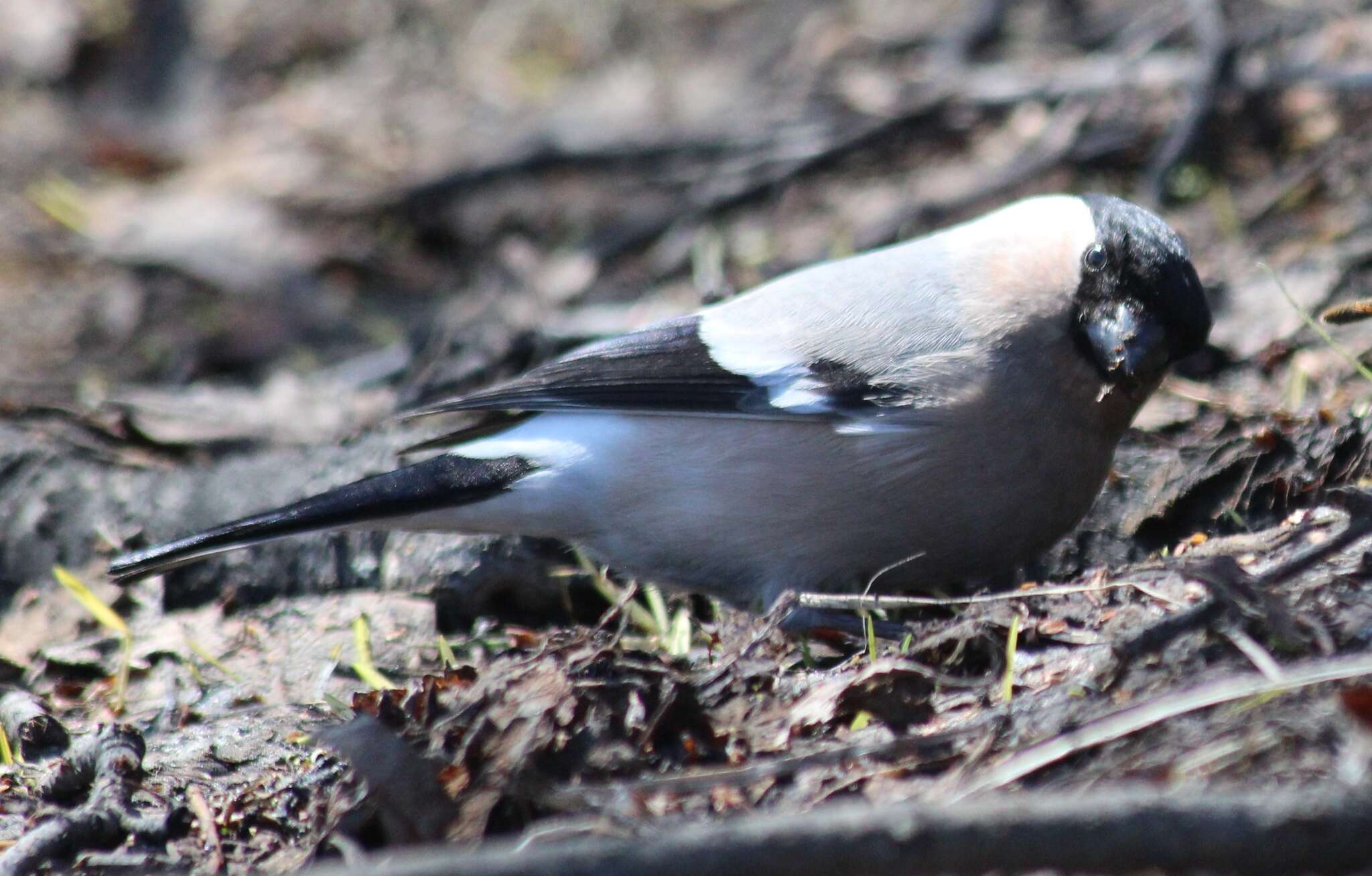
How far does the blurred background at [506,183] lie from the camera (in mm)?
5195

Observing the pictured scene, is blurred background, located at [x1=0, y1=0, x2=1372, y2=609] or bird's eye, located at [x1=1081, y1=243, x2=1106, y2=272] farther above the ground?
blurred background, located at [x1=0, y1=0, x2=1372, y2=609]

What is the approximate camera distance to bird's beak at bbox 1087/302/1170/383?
3801 millimetres

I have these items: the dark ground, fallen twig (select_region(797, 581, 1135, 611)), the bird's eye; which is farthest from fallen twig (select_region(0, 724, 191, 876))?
the bird's eye

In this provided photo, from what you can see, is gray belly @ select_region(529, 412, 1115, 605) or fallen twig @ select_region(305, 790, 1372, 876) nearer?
fallen twig @ select_region(305, 790, 1372, 876)

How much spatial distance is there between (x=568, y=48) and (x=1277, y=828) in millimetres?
7790

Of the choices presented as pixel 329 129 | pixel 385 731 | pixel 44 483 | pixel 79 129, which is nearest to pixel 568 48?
pixel 329 129

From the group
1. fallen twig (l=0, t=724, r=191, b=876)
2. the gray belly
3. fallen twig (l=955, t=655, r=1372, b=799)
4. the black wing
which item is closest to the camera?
fallen twig (l=955, t=655, r=1372, b=799)

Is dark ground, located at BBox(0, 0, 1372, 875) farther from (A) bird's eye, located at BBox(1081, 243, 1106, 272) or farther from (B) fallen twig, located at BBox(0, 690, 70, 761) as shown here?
(A) bird's eye, located at BBox(1081, 243, 1106, 272)

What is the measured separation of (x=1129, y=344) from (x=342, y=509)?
2325 millimetres

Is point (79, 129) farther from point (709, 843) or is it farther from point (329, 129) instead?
point (709, 843)

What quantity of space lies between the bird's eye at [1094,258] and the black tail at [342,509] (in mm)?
1884

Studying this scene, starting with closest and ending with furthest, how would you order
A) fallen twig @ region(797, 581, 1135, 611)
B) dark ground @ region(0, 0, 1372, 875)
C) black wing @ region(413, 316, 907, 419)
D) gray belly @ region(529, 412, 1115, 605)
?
dark ground @ region(0, 0, 1372, 875)
fallen twig @ region(797, 581, 1135, 611)
gray belly @ region(529, 412, 1115, 605)
black wing @ region(413, 316, 907, 419)

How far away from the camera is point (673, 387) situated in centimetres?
413

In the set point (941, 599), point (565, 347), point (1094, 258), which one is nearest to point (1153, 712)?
point (941, 599)
